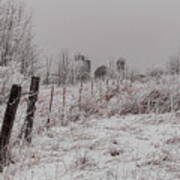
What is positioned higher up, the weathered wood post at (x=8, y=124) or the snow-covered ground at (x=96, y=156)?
the weathered wood post at (x=8, y=124)

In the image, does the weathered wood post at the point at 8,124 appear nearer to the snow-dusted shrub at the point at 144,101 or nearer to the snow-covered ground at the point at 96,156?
the snow-covered ground at the point at 96,156

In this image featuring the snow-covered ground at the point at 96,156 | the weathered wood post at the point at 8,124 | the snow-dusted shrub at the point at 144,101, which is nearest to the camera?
the snow-covered ground at the point at 96,156

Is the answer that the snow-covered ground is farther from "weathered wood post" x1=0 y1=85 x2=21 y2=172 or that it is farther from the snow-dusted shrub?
the snow-dusted shrub

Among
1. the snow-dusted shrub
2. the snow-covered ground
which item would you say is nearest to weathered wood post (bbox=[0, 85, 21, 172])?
the snow-covered ground

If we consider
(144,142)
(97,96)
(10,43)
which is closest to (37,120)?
(144,142)

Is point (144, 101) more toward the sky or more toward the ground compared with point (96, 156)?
more toward the sky

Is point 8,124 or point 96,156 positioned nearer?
point 8,124

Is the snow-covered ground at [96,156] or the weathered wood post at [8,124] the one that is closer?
the snow-covered ground at [96,156]

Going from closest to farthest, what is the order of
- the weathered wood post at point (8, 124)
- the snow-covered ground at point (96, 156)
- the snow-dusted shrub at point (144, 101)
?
the snow-covered ground at point (96, 156) < the weathered wood post at point (8, 124) < the snow-dusted shrub at point (144, 101)

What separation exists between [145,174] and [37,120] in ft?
10.3

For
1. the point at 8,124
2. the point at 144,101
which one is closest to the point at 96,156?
the point at 8,124

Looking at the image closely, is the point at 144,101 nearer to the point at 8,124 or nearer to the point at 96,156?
the point at 96,156

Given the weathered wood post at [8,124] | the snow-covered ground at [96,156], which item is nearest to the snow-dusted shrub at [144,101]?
the snow-covered ground at [96,156]

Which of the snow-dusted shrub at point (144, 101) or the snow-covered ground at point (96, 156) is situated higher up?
the snow-dusted shrub at point (144, 101)
